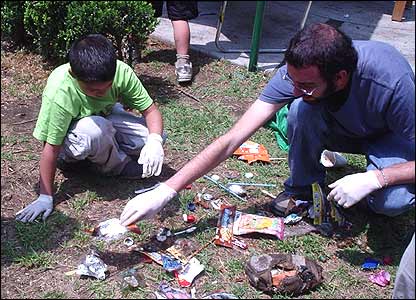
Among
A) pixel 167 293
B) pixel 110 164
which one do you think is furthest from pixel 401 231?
pixel 110 164

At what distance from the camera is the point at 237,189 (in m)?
2.97

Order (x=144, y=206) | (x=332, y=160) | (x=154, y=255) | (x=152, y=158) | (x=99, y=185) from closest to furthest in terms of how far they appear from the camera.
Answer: (x=144, y=206), (x=154, y=255), (x=152, y=158), (x=99, y=185), (x=332, y=160)

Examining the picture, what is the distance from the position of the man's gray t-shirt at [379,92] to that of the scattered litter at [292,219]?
1.69 ft

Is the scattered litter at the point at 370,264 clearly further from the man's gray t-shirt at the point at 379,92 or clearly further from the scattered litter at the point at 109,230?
the scattered litter at the point at 109,230

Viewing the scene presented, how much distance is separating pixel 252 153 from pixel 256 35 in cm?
117

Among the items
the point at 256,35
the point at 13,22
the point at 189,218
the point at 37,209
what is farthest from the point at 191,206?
the point at 13,22

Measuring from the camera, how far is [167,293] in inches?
89.2

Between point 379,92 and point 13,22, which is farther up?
point 379,92

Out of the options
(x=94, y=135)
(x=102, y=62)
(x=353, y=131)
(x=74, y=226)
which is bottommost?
(x=74, y=226)

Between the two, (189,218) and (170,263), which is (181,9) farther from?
(170,263)

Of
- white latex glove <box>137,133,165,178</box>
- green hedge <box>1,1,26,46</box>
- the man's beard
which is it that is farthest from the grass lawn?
the man's beard

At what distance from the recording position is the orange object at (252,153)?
10.6 feet

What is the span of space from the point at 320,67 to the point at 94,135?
1.06 metres

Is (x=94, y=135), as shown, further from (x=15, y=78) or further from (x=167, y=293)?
(x=15, y=78)
